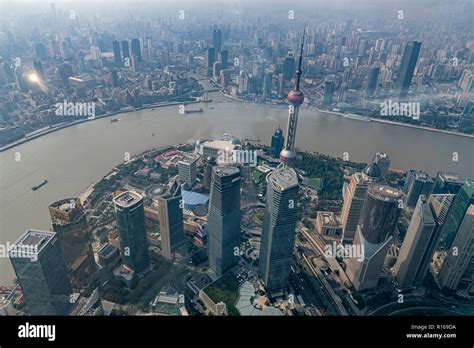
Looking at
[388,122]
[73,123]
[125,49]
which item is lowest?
[73,123]

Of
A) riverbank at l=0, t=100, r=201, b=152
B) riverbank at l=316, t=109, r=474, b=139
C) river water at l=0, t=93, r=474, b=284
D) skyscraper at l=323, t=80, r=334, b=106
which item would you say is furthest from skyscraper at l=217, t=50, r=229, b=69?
riverbank at l=316, t=109, r=474, b=139

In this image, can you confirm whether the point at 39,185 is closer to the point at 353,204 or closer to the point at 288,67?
the point at 353,204

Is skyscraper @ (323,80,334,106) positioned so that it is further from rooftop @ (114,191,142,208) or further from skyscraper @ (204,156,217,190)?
rooftop @ (114,191,142,208)

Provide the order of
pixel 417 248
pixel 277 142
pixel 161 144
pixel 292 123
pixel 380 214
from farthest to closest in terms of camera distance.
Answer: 1. pixel 161 144
2. pixel 277 142
3. pixel 292 123
4. pixel 417 248
5. pixel 380 214

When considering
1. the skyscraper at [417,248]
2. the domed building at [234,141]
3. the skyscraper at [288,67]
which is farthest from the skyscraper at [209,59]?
the skyscraper at [417,248]

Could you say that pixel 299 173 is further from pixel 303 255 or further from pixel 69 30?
pixel 69 30

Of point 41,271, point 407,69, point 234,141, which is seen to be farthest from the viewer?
point 407,69

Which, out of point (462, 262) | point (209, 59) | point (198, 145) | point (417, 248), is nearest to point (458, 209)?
point (462, 262)
